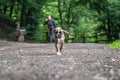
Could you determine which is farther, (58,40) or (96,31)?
(96,31)

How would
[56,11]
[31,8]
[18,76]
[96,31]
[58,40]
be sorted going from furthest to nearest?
1. [56,11]
2. [96,31]
3. [31,8]
4. [58,40]
5. [18,76]

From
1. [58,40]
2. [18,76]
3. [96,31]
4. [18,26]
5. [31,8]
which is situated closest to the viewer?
[18,76]

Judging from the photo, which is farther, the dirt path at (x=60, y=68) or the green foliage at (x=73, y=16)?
the green foliage at (x=73, y=16)

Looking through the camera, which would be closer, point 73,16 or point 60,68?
point 60,68

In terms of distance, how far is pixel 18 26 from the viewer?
38188 millimetres

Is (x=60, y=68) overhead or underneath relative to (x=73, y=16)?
overhead

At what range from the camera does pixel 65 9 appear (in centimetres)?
5116

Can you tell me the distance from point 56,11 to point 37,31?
36.1 ft

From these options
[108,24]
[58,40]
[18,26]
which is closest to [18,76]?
[58,40]

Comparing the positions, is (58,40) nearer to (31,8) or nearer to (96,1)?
(31,8)

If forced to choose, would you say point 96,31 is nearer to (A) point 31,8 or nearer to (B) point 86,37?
(B) point 86,37

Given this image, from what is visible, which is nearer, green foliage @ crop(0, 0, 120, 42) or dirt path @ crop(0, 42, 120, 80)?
dirt path @ crop(0, 42, 120, 80)

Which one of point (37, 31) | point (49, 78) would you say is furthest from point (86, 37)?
point (49, 78)

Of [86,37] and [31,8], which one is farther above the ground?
[31,8]
